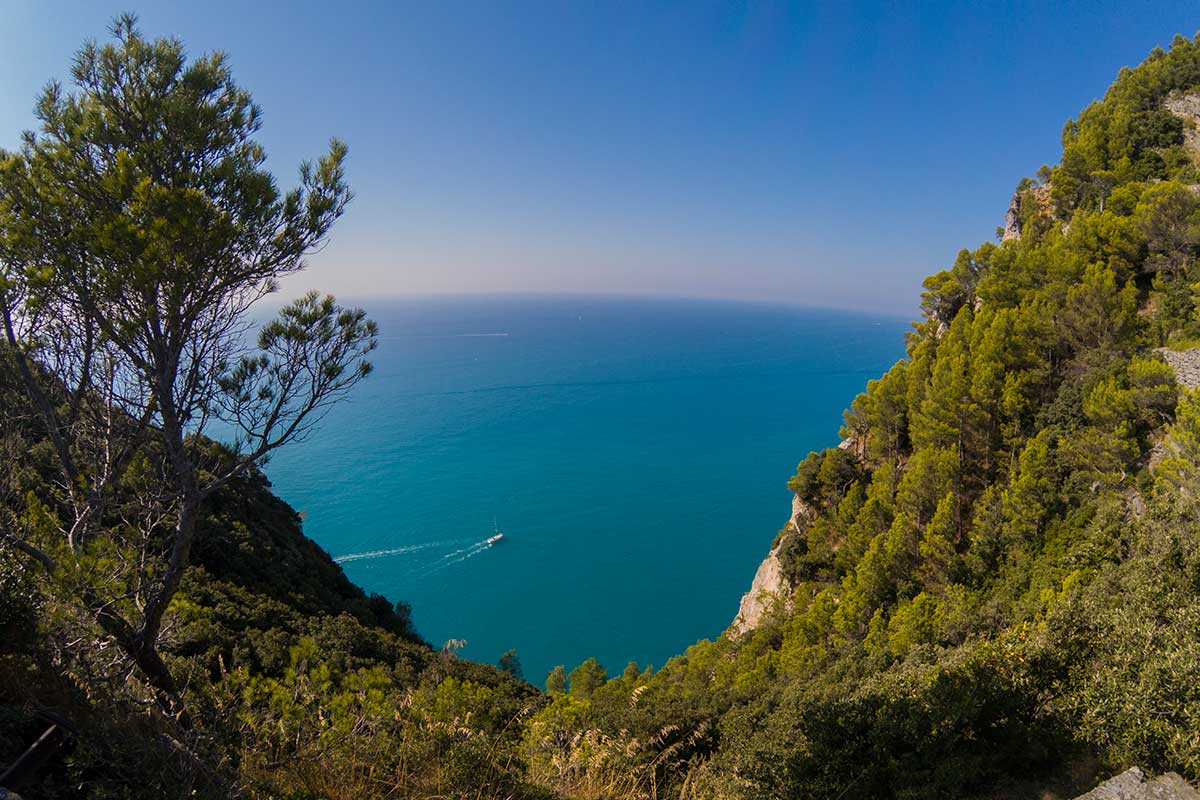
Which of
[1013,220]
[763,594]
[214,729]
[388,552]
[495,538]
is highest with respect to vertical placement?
[1013,220]

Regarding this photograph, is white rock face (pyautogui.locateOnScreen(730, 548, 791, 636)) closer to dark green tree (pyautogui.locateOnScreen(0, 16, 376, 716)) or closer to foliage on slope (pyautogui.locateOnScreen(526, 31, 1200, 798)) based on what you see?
foliage on slope (pyautogui.locateOnScreen(526, 31, 1200, 798))

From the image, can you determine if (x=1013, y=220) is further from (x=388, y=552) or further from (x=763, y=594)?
(x=388, y=552)

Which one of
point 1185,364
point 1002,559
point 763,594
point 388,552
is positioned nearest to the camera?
point 1185,364

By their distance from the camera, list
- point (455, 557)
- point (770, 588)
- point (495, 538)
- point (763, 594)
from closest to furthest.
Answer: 1. point (763, 594)
2. point (770, 588)
3. point (455, 557)
4. point (495, 538)

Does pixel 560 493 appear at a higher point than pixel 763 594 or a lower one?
lower

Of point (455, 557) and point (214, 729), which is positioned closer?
point (214, 729)

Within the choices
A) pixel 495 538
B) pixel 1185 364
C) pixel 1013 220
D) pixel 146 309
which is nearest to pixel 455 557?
pixel 495 538

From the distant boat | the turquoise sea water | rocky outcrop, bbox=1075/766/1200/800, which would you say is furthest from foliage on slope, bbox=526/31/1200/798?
the distant boat
